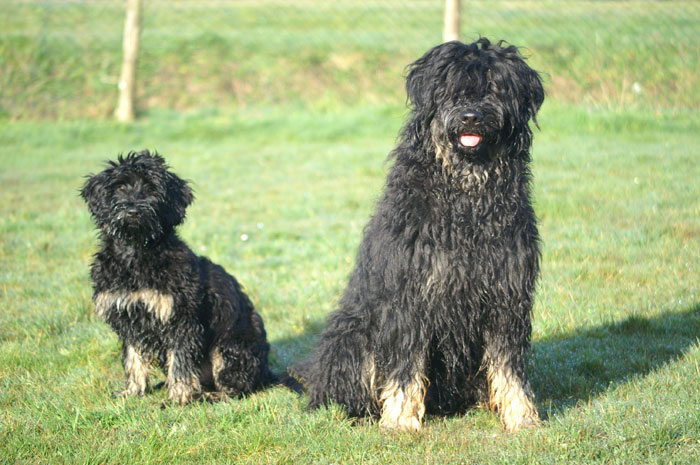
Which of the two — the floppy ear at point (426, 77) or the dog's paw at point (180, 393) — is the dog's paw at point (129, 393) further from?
the floppy ear at point (426, 77)

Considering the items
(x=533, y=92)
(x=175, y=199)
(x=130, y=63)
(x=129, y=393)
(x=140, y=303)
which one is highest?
(x=130, y=63)

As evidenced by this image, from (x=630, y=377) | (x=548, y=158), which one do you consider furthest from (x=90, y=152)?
(x=630, y=377)

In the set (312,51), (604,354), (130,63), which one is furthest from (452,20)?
(604,354)

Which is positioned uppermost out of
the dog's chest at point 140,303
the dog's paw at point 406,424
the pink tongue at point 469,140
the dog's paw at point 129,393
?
the pink tongue at point 469,140

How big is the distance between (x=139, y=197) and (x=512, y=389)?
3122 millimetres

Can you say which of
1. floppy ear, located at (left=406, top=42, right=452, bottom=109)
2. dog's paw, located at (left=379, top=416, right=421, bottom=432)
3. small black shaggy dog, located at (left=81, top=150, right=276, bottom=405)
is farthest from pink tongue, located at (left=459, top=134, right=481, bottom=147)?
small black shaggy dog, located at (left=81, top=150, right=276, bottom=405)

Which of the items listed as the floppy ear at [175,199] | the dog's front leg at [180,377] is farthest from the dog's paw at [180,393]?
the floppy ear at [175,199]

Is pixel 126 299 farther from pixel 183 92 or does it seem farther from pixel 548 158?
pixel 183 92

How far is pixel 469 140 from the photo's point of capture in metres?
3.99

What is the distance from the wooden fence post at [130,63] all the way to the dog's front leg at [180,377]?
1426 cm

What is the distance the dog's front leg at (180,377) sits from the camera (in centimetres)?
525

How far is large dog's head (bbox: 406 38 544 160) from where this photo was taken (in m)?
4.02

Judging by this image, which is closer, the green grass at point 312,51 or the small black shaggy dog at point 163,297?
the small black shaggy dog at point 163,297

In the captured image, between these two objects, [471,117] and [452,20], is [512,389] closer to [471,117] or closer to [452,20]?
[471,117]
